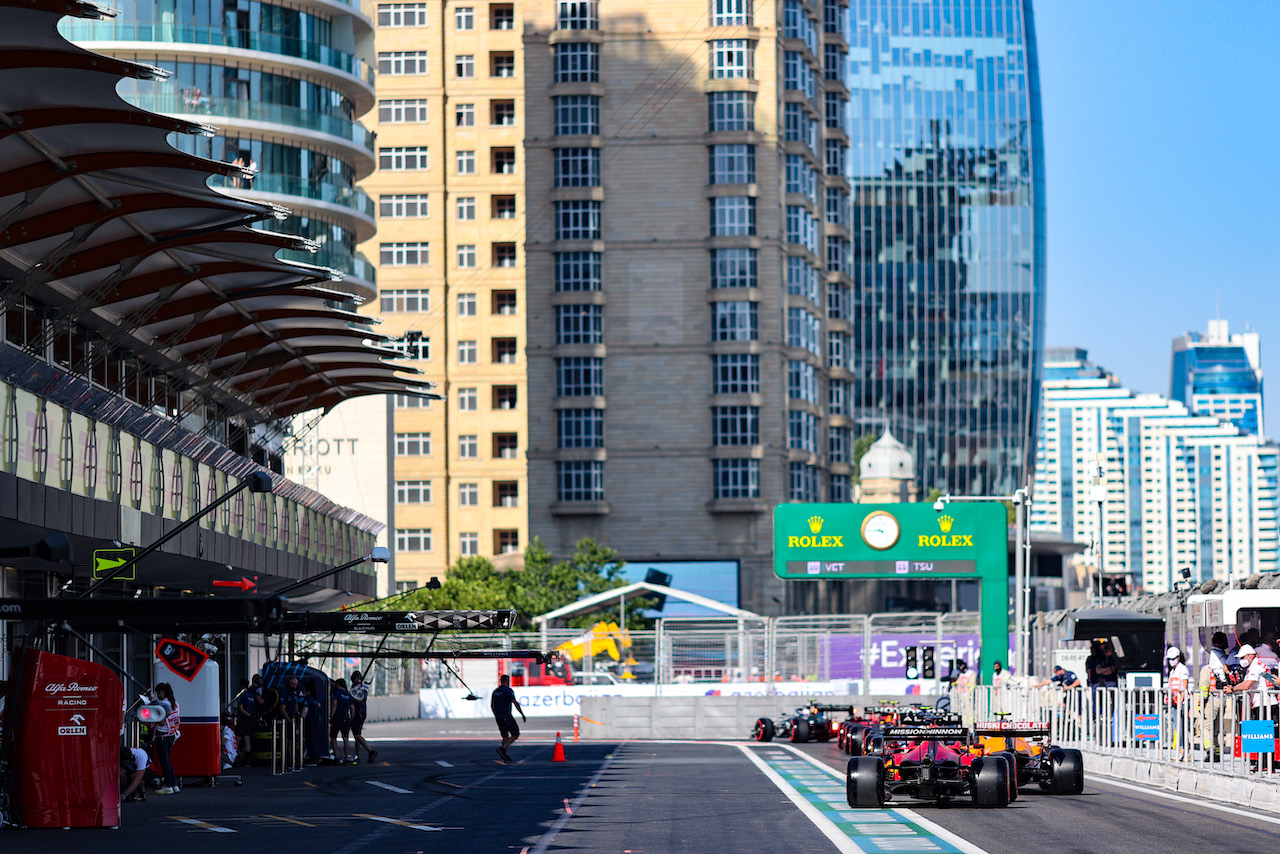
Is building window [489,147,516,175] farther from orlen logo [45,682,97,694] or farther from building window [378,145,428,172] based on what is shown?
orlen logo [45,682,97,694]

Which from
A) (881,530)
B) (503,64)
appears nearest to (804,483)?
(503,64)

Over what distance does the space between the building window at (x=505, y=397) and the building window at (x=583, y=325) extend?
7.87 m

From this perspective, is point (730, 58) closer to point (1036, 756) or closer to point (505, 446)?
point (505, 446)

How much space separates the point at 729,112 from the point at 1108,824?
8045cm

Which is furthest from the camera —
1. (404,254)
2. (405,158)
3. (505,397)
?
(505,397)

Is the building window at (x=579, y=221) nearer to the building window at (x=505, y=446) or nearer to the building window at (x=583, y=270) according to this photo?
the building window at (x=583, y=270)

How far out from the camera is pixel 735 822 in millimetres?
21125

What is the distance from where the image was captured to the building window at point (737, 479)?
9762 centimetres

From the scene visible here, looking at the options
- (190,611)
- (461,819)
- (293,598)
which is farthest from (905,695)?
(190,611)

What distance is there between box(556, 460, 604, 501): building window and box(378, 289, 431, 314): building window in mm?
13224

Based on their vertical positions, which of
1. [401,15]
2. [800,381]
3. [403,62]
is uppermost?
[401,15]

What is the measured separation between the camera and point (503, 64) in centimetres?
10631

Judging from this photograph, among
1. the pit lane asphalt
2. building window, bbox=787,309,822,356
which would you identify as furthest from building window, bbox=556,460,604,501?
the pit lane asphalt

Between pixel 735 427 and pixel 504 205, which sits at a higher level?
pixel 504 205
